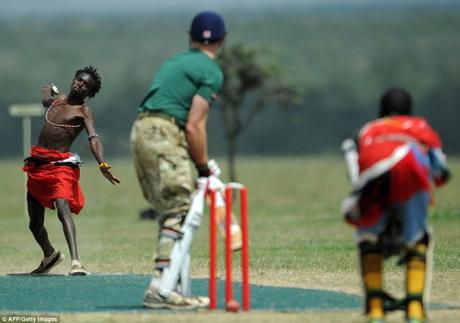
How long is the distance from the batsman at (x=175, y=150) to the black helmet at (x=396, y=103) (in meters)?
1.53

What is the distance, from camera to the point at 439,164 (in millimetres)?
11562

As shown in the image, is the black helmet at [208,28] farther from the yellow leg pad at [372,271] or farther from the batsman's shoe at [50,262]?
the batsman's shoe at [50,262]

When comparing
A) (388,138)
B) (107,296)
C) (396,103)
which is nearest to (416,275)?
(388,138)

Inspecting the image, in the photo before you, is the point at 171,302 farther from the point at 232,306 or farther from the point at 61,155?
the point at 61,155

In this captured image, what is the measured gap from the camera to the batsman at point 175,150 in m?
12.5

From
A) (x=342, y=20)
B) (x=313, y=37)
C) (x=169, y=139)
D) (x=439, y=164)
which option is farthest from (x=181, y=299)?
(x=342, y=20)

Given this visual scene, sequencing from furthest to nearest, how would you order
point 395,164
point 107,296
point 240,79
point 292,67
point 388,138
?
point 292,67 → point 240,79 → point 107,296 → point 388,138 → point 395,164

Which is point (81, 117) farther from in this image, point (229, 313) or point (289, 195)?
point (289, 195)

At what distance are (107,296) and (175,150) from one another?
193 cm

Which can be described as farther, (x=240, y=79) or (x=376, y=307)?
(x=240, y=79)

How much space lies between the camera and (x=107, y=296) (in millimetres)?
13820

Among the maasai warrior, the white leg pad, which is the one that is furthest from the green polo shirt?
the maasai warrior

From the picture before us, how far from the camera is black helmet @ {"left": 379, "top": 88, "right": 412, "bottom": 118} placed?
11695 mm
